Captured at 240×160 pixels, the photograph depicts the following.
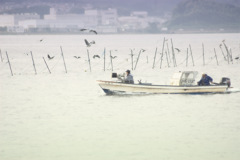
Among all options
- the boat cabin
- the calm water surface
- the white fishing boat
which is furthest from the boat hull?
the boat cabin

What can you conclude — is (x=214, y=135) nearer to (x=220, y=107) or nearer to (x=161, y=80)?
(x=220, y=107)

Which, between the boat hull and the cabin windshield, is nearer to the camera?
the boat hull

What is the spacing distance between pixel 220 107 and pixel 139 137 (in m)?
11.7

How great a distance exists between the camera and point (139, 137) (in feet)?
87.0

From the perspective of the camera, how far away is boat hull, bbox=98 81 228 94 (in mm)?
41000

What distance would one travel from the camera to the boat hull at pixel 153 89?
41.0m

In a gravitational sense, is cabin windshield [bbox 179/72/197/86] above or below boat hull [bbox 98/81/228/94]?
above

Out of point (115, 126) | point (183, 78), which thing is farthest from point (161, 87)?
point (115, 126)

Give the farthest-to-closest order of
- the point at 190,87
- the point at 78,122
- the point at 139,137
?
1. the point at 190,87
2. the point at 78,122
3. the point at 139,137

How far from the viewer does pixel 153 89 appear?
4138 centimetres

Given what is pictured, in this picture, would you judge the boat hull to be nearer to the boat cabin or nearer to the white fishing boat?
the white fishing boat

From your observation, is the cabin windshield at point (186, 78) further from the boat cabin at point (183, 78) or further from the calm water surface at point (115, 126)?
the calm water surface at point (115, 126)

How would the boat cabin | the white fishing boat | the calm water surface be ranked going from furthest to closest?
1. the boat cabin
2. the white fishing boat
3. the calm water surface

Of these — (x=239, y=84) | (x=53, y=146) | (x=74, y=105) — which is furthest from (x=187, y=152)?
(x=239, y=84)
